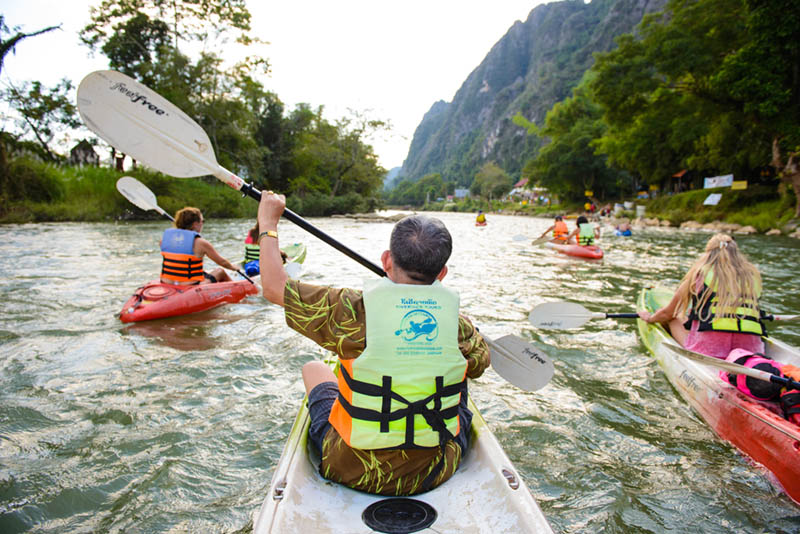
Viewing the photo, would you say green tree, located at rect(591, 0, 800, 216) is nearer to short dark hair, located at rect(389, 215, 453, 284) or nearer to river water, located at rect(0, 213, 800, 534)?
river water, located at rect(0, 213, 800, 534)

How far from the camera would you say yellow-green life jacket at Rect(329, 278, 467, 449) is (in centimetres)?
165

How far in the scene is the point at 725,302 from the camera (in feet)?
10.5

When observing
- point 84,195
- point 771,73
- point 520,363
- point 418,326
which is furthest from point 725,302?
point 84,195

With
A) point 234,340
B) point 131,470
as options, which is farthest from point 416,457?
point 234,340

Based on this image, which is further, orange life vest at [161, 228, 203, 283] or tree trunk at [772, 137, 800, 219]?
tree trunk at [772, 137, 800, 219]

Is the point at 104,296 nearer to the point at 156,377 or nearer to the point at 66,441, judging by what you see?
the point at 156,377

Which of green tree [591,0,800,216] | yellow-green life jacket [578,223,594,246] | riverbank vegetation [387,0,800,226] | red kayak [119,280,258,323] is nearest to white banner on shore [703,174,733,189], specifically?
riverbank vegetation [387,0,800,226]

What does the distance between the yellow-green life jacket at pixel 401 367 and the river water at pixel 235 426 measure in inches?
17.0

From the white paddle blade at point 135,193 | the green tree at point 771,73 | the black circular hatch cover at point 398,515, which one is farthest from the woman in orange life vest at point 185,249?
the green tree at point 771,73

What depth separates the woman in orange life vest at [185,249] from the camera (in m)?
5.37

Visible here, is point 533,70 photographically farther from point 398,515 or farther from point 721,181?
point 398,515

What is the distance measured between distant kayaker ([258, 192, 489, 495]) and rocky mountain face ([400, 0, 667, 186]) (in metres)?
Answer: 98.3

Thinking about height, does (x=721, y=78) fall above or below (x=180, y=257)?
above

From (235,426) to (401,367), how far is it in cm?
197
